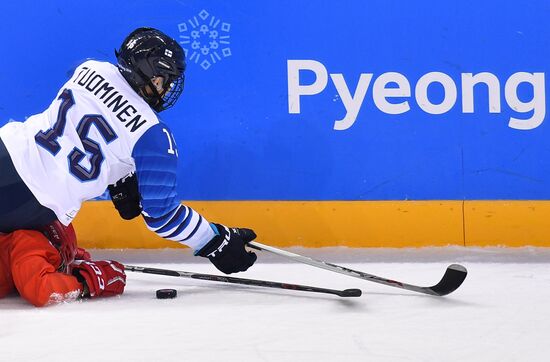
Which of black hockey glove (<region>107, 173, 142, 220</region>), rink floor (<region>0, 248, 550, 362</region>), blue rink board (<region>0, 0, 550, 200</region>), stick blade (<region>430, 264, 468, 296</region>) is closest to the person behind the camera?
rink floor (<region>0, 248, 550, 362</region>)

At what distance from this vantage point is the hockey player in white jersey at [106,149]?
2908 millimetres

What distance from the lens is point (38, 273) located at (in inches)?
114

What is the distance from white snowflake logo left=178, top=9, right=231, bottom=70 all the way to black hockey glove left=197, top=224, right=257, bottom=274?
0.91 m

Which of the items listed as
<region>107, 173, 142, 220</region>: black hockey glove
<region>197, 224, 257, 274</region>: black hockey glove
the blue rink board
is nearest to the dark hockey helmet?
<region>107, 173, 142, 220</region>: black hockey glove

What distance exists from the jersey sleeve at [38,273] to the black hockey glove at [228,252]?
43cm

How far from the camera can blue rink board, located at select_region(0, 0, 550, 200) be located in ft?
11.9

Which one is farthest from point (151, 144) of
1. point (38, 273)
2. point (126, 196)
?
point (38, 273)

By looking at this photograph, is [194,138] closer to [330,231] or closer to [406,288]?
[330,231]

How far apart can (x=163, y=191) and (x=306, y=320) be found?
605 millimetres

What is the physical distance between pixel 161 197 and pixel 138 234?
891 millimetres

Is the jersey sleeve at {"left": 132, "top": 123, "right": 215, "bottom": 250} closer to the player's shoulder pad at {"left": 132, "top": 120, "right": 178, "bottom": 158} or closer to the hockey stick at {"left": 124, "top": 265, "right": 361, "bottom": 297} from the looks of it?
the player's shoulder pad at {"left": 132, "top": 120, "right": 178, "bottom": 158}

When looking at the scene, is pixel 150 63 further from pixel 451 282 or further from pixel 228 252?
pixel 451 282

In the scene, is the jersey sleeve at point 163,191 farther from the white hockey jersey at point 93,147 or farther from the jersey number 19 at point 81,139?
the jersey number 19 at point 81,139

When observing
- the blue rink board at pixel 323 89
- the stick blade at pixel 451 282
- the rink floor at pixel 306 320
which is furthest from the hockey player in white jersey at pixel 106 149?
the blue rink board at pixel 323 89
